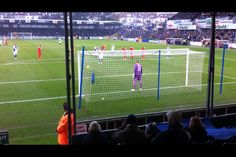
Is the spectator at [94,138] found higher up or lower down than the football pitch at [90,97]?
higher up

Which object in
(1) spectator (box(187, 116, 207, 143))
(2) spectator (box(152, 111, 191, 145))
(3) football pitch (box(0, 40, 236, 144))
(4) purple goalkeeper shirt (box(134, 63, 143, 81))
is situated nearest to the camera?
(2) spectator (box(152, 111, 191, 145))

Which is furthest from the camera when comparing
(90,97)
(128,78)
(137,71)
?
(128,78)

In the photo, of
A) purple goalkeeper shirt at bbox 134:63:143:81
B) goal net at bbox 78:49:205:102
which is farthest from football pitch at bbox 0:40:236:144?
purple goalkeeper shirt at bbox 134:63:143:81

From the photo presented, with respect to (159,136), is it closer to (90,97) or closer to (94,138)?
(94,138)

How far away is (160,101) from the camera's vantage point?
30.8 feet

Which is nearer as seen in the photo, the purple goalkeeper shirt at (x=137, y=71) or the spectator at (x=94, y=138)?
the spectator at (x=94, y=138)

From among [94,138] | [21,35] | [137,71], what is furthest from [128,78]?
[21,35]

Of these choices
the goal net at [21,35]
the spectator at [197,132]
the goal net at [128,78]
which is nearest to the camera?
the spectator at [197,132]

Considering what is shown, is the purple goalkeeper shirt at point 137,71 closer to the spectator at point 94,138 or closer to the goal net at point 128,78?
the goal net at point 128,78

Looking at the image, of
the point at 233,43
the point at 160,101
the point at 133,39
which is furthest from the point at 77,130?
the point at 133,39

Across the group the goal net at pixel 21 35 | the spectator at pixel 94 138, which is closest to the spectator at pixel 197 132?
the spectator at pixel 94 138

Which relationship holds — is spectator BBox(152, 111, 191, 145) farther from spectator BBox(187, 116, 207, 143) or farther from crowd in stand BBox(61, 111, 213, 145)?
spectator BBox(187, 116, 207, 143)

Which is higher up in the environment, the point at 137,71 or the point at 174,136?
the point at 174,136
